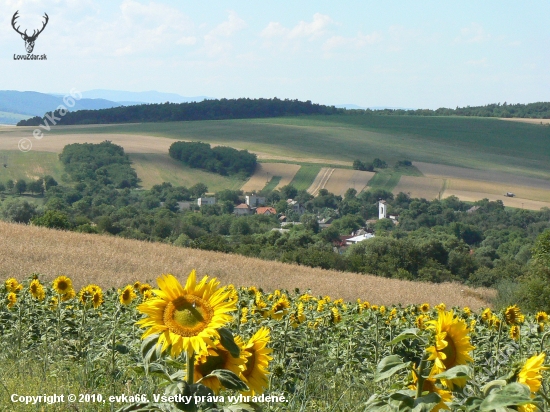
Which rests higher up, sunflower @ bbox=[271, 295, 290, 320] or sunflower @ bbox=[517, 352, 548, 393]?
sunflower @ bbox=[517, 352, 548, 393]

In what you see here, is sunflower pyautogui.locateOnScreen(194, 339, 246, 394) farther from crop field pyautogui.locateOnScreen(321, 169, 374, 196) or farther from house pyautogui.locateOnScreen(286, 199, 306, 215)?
crop field pyautogui.locateOnScreen(321, 169, 374, 196)

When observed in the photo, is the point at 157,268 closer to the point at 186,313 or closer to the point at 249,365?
the point at 249,365

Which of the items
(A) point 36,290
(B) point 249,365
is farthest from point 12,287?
(B) point 249,365

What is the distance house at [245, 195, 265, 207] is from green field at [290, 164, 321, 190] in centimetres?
576

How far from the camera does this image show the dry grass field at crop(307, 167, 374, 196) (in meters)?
75.1

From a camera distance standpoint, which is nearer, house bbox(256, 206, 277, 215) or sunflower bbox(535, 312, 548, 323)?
sunflower bbox(535, 312, 548, 323)

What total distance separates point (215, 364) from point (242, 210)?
211 ft

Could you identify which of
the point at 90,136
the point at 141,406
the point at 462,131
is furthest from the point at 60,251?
the point at 462,131

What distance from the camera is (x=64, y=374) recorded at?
458cm

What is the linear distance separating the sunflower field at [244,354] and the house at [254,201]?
62.7m

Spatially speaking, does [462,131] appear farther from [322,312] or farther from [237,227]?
[322,312]

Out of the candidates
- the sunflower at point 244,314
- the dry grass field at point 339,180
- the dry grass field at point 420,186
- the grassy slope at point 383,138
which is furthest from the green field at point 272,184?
the sunflower at point 244,314

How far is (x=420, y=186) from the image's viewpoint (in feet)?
254

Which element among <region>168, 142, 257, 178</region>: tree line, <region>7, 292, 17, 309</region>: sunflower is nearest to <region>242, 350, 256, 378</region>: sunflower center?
<region>7, 292, 17, 309</region>: sunflower
